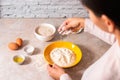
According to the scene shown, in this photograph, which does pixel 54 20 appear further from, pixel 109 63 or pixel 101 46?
pixel 109 63

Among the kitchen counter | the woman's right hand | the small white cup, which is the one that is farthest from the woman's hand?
the woman's right hand

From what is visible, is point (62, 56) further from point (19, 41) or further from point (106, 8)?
point (106, 8)

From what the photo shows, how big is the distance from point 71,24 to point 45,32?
140 millimetres

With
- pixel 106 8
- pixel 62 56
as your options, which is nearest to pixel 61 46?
pixel 62 56

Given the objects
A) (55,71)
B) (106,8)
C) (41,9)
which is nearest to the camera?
(106,8)

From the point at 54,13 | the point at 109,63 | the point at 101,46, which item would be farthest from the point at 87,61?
the point at 54,13

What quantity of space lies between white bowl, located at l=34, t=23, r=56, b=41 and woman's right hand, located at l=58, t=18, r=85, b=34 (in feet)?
0.15

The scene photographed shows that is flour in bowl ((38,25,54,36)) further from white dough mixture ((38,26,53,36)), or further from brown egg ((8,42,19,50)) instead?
brown egg ((8,42,19,50))

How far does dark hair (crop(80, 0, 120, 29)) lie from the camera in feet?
2.02

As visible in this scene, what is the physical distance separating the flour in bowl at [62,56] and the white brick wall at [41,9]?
305 mm

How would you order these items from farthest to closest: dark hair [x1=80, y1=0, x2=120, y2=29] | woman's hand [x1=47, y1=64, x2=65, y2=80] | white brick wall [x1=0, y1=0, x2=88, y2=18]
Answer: white brick wall [x1=0, y1=0, x2=88, y2=18]
woman's hand [x1=47, y1=64, x2=65, y2=80]
dark hair [x1=80, y1=0, x2=120, y2=29]

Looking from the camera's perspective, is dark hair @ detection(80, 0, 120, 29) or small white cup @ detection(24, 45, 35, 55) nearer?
dark hair @ detection(80, 0, 120, 29)

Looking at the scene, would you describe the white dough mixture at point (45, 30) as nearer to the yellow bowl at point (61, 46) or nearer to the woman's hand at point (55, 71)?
the yellow bowl at point (61, 46)

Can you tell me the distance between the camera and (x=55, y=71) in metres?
1.04
